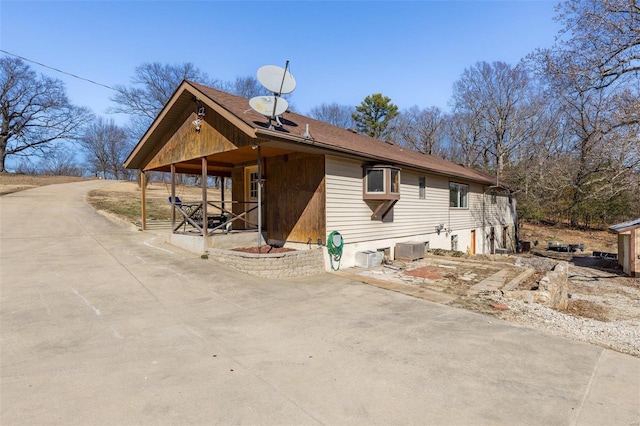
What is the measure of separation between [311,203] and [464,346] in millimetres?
5715

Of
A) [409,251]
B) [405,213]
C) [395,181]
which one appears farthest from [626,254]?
[395,181]

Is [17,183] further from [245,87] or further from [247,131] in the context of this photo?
[247,131]

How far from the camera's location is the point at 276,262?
7.67 metres

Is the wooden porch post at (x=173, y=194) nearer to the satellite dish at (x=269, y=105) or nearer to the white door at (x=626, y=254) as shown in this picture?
the satellite dish at (x=269, y=105)

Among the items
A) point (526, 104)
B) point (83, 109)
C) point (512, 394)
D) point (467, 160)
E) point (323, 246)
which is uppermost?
point (83, 109)

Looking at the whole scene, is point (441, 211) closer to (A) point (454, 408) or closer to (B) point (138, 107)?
(A) point (454, 408)

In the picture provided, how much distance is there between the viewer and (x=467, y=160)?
32.0 meters

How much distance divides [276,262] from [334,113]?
35.4 meters

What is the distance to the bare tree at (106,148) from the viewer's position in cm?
4619

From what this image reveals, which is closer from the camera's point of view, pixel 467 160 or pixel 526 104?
pixel 526 104

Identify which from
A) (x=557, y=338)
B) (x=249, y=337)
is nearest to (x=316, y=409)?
(x=249, y=337)

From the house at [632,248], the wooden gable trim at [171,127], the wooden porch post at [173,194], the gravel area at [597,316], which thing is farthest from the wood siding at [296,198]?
the house at [632,248]

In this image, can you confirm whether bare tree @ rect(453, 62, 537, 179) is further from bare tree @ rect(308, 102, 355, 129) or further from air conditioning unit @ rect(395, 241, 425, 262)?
air conditioning unit @ rect(395, 241, 425, 262)

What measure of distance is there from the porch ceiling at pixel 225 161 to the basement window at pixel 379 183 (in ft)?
8.48
